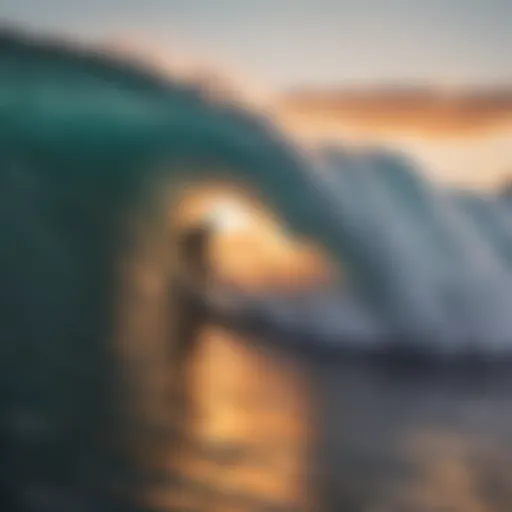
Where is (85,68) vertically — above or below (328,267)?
above

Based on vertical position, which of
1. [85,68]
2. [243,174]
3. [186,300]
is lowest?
[186,300]

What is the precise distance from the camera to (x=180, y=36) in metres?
1.15

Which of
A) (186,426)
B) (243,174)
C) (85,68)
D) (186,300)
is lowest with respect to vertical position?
(186,426)

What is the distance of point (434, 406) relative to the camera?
112 cm

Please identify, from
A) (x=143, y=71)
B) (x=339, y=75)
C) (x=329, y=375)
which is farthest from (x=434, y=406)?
(x=143, y=71)

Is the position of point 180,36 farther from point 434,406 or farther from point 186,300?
point 434,406

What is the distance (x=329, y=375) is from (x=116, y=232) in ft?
1.24

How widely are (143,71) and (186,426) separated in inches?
20.7

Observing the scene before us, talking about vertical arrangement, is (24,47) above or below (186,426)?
above

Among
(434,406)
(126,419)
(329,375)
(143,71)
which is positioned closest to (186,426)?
(126,419)

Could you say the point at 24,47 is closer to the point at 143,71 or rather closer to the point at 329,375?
the point at 143,71

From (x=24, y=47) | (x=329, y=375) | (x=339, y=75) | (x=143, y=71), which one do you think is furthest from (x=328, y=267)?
(x=24, y=47)

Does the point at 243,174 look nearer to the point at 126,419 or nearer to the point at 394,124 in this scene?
the point at 394,124

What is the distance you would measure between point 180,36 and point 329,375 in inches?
21.6
